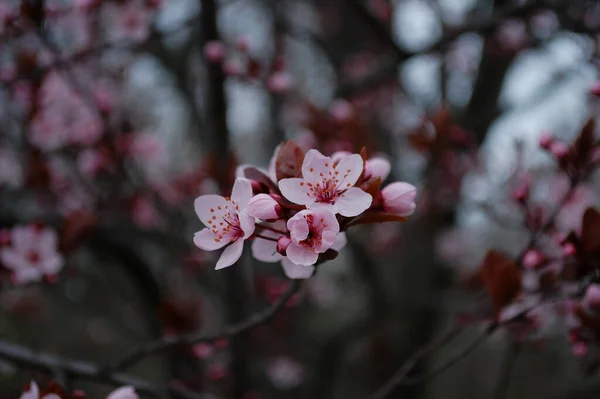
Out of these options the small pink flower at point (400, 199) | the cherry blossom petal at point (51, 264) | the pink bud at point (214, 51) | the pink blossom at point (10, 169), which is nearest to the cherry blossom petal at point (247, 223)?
the small pink flower at point (400, 199)

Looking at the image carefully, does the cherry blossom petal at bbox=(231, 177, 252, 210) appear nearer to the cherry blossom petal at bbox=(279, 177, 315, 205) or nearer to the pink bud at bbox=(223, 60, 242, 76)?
the cherry blossom petal at bbox=(279, 177, 315, 205)

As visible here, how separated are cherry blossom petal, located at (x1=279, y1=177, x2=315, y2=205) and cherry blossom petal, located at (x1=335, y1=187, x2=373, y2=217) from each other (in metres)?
0.05

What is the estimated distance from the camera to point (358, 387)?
3982 millimetres

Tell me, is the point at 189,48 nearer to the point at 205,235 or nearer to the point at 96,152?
the point at 96,152

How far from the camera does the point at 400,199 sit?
2.78ft

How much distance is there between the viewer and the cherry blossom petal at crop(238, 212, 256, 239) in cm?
76

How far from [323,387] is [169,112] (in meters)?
4.53

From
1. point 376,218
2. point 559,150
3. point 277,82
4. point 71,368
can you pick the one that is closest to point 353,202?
point 376,218

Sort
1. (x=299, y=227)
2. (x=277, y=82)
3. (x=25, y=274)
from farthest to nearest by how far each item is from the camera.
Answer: (x=277, y=82)
(x=25, y=274)
(x=299, y=227)

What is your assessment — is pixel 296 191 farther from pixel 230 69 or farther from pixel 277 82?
pixel 277 82

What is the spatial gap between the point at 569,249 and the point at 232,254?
0.68 meters

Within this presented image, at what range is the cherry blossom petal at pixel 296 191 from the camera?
30.1 inches

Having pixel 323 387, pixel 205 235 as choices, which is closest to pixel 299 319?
pixel 323 387

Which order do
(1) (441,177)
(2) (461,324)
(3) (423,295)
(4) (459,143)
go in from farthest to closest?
1. (3) (423,295)
2. (1) (441,177)
3. (4) (459,143)
4. (2) (461,324)
